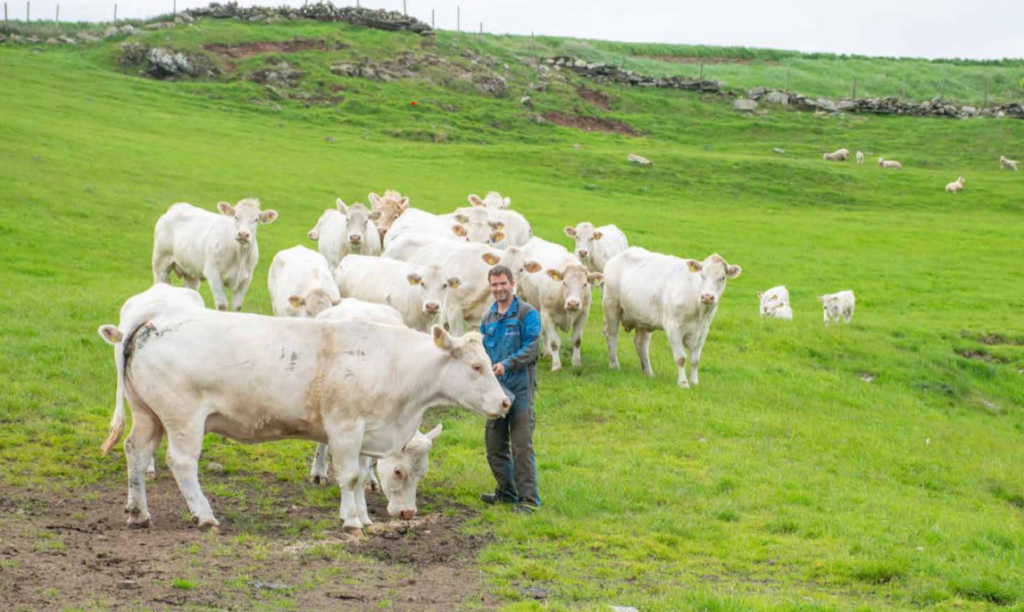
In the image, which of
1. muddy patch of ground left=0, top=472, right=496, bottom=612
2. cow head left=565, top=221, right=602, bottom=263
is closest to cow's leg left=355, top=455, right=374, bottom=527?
muddy patch of ground left=0, top=472, right=496, bottom=612

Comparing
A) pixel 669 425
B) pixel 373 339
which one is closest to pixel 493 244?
pixel 669 425

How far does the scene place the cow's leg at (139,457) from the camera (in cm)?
1077

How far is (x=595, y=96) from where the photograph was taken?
7381cm

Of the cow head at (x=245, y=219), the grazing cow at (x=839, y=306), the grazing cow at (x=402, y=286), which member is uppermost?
the cow head at (x=245, y=219)

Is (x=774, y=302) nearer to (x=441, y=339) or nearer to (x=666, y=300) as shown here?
(x=666, y=300)

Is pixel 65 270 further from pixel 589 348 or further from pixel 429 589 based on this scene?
pixel 429 589

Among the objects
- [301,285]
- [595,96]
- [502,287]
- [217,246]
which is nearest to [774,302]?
[217,246]

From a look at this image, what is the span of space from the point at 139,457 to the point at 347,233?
12928mm

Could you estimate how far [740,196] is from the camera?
51.0m

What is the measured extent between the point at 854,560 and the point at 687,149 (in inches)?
2022

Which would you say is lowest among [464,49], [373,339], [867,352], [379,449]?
[867,352]

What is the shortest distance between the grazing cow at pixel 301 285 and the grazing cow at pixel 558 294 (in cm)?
370

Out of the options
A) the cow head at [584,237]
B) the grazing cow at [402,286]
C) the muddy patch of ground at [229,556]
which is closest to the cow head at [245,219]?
the grazing cow at [402,286]

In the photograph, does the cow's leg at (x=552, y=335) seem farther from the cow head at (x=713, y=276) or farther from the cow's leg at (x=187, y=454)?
the cow's leg at (x=187, y=454)
